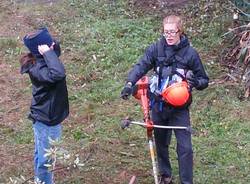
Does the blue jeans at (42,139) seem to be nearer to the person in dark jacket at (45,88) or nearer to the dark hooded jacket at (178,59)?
the person in dark jacket at (45,88)

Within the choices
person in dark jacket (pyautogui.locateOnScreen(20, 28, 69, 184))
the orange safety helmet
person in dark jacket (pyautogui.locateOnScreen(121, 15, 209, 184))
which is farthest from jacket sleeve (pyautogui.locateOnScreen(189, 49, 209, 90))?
person in dark jacket (pyautogui.locateOnScreen(20, 28, 69, 184))

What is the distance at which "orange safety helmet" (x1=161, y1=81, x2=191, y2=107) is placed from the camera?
511 centimetres

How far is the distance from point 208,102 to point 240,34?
5.26 ft

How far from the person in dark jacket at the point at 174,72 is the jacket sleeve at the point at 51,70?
1.99 feet

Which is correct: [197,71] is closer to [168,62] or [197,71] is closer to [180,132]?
[168,62]

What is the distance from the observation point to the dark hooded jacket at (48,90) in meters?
5.00

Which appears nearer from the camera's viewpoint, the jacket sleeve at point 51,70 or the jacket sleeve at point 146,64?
the jacket sleeve at point 51,70

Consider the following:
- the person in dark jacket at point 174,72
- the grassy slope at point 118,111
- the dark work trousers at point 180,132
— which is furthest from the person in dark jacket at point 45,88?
the grassy slope at point 118,111

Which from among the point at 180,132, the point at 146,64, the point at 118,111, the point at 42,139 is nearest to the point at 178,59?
the point at 146,64

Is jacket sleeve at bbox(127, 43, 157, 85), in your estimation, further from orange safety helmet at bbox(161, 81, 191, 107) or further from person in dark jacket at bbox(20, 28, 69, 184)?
person in dark jacket at bbox(20, 28, 69, 184)

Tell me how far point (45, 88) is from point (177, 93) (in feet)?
3.69

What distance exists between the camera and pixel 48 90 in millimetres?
5164

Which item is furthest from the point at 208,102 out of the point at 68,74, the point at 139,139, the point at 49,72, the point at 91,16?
the point at 91,16

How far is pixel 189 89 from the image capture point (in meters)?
5.20
